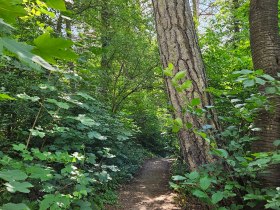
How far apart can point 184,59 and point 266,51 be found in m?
0.76

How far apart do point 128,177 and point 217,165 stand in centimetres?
614

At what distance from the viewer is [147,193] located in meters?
6.87

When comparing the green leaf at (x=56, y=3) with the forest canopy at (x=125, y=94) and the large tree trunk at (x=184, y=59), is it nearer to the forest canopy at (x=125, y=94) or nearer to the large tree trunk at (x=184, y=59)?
the forest canopy at (x=125, y=94)

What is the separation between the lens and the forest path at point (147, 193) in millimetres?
5844

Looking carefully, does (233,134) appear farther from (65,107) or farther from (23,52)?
(23,52)

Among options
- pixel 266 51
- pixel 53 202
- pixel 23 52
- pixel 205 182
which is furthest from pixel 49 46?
pixel 53 202

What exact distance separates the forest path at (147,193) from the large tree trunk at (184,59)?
390 centimetres

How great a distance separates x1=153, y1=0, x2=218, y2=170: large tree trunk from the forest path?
12.8 ft

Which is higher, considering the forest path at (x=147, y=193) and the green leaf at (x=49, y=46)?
the green leaf at (x=49, y=46)

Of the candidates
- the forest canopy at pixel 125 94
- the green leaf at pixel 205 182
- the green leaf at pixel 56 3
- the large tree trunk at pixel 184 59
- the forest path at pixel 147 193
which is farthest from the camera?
the forest path at pixel 147 193

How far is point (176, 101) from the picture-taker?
2227 mm

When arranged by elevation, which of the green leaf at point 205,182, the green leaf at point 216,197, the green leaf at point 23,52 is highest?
the green leaf at point 23,52

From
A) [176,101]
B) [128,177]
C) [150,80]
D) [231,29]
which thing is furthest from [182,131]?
[231,29]

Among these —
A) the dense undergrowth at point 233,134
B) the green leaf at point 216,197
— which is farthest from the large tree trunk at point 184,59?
the green leaf at point 216,197
